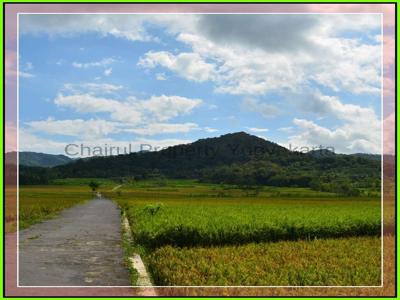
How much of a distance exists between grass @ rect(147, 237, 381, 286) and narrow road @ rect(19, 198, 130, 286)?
124cm

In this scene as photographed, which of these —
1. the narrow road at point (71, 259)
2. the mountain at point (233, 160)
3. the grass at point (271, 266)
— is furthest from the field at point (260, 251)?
the mountain at point (233, 160)

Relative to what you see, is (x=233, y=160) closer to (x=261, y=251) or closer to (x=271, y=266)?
(x=261, y=251)

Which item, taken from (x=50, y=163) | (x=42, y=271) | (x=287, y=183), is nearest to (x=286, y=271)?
(x=42, y=271)

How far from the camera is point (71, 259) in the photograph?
13320 millimetres

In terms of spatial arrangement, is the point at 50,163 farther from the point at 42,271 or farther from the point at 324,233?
the point at 324,233

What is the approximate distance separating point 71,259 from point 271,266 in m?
5.75

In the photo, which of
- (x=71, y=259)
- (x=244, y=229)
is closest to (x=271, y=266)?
(x=71, y=259)

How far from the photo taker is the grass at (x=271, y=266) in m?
9.70

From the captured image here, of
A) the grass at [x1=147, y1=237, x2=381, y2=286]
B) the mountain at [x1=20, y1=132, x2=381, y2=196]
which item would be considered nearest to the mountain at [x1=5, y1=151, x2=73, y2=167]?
the mountain at [x1=20, y1=132, x2=381, y2=196]

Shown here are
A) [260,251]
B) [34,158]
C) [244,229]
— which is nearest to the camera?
[34,158]

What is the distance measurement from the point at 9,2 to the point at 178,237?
35.0 feet

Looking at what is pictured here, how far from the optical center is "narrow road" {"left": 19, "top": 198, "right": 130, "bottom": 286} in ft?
34.3

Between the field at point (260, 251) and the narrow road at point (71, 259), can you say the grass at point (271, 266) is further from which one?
the narrow road at point (71, 259)

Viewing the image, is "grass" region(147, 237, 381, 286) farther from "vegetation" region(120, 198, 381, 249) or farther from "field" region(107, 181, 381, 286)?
"vegetation" region(120, 198, 381, 249)
